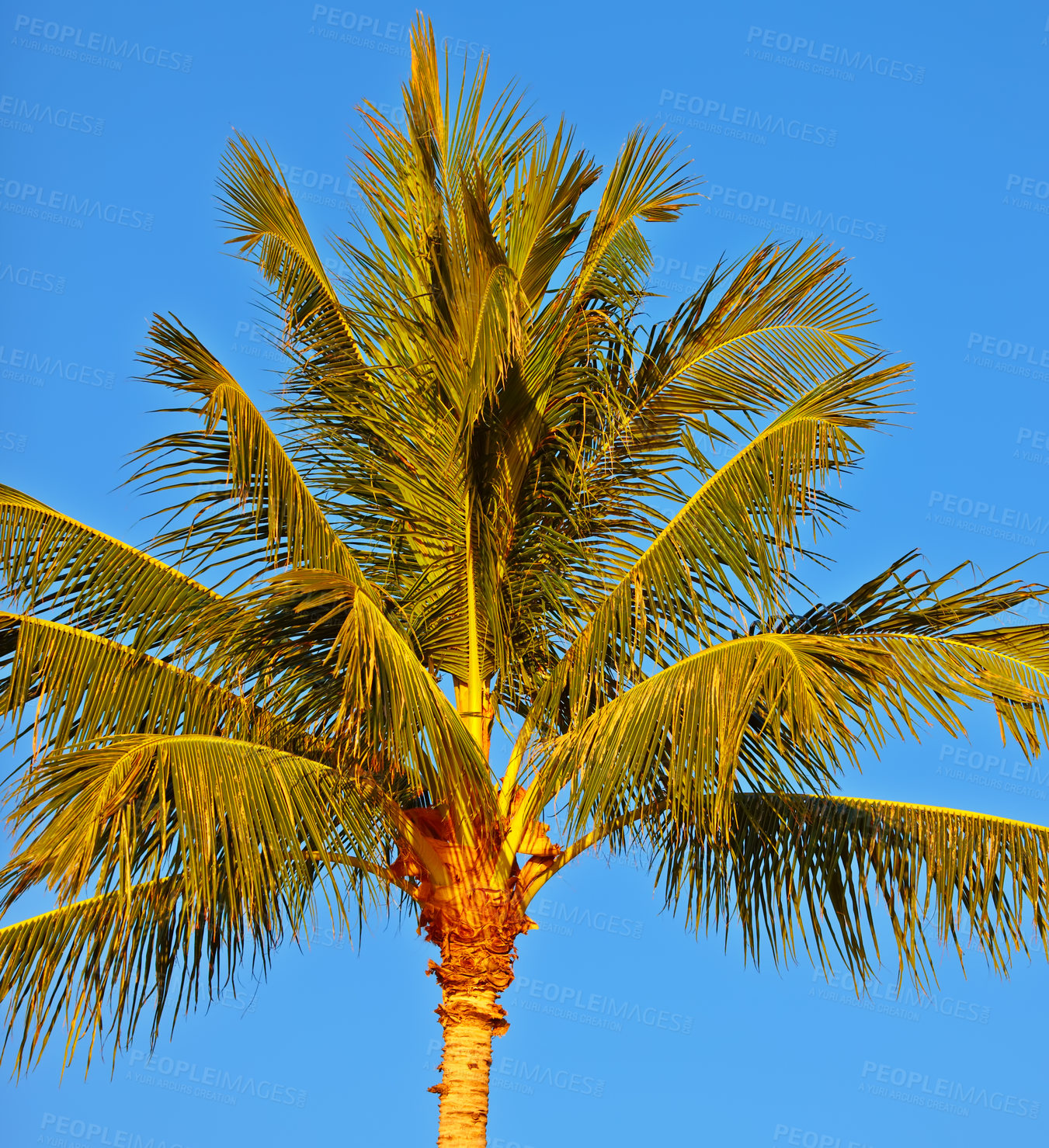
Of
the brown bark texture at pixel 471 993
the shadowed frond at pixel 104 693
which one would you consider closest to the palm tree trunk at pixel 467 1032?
the brown bark texture at pixel 471 993

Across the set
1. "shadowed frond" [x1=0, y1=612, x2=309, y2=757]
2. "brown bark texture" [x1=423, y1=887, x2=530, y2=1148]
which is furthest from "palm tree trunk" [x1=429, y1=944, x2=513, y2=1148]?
"shadowed frond" [x1=0, y1=612, x2=309, y2=757]

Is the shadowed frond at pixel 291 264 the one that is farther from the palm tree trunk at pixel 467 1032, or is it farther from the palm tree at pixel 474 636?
the palm tree trunk at pixel 467 1032

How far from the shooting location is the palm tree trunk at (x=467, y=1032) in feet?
22.6

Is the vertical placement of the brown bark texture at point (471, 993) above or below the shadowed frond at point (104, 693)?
below

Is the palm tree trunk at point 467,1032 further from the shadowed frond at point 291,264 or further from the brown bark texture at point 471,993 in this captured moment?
the shadowed frond at point 291,264

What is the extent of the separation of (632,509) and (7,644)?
12.1 feet

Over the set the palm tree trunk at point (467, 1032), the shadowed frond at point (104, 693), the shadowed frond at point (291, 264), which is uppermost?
the shadowed frond at point (291, 264)

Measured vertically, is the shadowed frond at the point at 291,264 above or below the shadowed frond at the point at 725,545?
above

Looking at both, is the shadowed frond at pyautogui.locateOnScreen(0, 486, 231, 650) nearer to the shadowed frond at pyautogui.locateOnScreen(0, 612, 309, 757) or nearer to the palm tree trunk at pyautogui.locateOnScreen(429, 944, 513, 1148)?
the shadowed frond at pyautogui.locateOnScreen(0, 612, 309, 757)

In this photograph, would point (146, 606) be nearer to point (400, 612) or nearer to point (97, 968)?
point (400, 612)

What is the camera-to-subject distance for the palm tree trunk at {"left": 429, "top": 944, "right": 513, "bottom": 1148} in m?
6.89

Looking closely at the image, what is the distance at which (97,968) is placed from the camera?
6.63m

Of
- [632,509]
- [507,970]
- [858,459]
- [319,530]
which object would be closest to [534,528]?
[632,509]

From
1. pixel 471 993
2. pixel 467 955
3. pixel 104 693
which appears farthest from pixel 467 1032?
pixel 104 693
